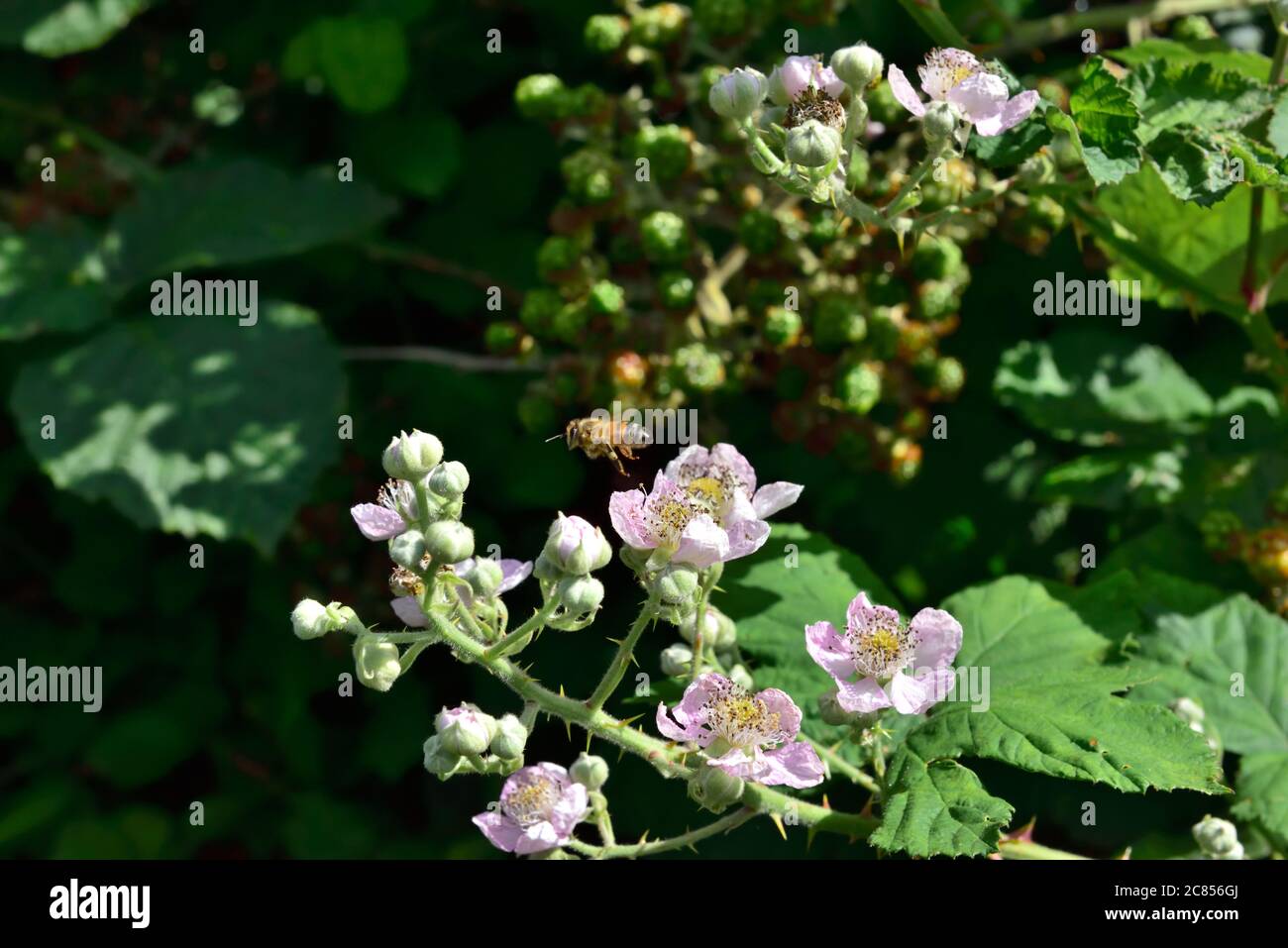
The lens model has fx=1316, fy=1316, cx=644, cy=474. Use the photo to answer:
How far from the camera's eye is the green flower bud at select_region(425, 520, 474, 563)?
4.85 ft

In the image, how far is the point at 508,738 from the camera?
1571 mm

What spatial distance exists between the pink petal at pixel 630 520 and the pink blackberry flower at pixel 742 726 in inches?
7.5

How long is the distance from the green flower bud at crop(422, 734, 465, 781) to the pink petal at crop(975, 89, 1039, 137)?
1123 millimetres

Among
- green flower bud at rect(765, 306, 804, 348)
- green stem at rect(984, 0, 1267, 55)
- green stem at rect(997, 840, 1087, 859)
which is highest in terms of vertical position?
green stem at rect(984, 0, 1267, 55)

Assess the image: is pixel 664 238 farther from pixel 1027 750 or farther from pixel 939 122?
pixel 1027 750

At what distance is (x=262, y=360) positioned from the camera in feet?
9.40

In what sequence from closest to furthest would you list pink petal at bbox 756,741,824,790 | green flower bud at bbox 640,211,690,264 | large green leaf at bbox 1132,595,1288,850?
pink petal at bbox 756,741,824,790 < large green leaf at bbox 1132,595,1288,850 < green flower bud at bbox 640,211,690,264

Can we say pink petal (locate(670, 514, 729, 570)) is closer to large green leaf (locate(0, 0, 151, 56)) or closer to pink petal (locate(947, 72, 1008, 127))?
pink petal (locate(947, 72, 1008, 127))

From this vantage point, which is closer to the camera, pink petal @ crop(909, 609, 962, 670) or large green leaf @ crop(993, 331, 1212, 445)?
pink petal @ crop(909, 609, 962, 670)

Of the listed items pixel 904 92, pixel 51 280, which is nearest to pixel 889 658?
pixel 904 92

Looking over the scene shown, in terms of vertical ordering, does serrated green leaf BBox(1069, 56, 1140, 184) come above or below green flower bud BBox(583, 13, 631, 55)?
below

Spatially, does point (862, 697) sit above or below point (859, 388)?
below

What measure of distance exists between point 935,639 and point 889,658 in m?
0.08

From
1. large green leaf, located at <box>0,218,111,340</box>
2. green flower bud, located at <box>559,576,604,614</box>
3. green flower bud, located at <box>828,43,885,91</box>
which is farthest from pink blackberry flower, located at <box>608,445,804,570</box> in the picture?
large green leaf, located at <box>0,218,111,340</box>
